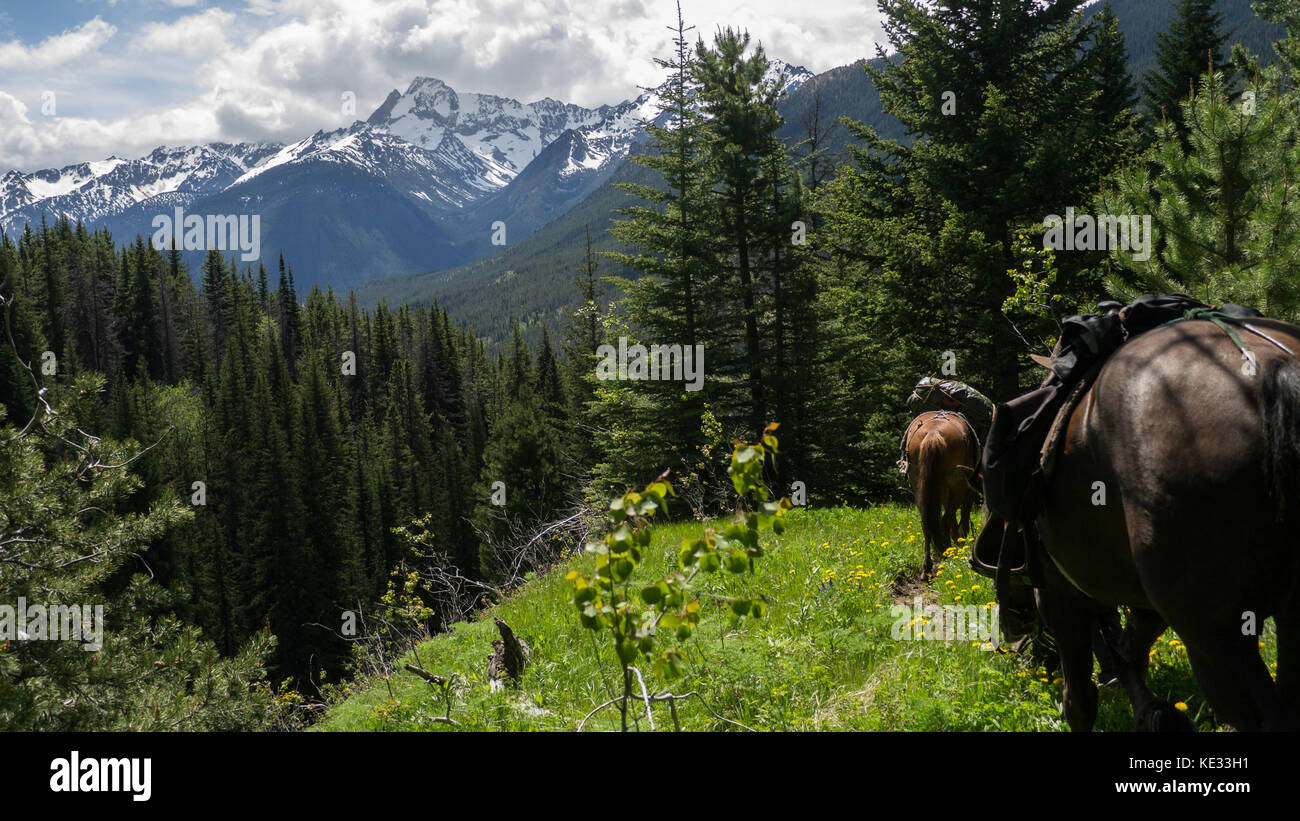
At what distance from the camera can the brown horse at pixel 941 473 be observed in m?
7.99

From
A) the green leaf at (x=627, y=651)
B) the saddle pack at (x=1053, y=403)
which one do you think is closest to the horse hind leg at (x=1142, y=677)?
the saddle pack at (x=1053, y=403)

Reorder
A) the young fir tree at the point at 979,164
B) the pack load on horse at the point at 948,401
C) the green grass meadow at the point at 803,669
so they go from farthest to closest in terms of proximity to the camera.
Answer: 1. the young fir tree at the point at 979,164
2. the pack load on horse at the point at 948,401
3. the green grass meadow at the point at 803,669

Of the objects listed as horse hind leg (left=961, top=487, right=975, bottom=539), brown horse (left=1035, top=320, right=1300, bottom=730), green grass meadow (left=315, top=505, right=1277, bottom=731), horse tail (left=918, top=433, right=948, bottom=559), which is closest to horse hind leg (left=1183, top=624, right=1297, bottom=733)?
brown horse (left=1035, top=320, right=1300, bottom=730)

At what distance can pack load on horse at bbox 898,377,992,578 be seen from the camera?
26.3 feet

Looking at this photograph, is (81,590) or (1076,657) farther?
(81,590)

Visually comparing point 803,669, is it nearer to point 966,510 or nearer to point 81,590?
point 966,510

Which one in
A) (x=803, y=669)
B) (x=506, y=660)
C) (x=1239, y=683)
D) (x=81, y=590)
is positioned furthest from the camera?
(x=81, y=590)

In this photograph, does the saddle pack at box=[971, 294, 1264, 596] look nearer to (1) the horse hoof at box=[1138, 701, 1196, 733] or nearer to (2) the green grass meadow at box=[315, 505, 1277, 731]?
(1) the horse hoof at box=[1138, 701, 1196, 733]

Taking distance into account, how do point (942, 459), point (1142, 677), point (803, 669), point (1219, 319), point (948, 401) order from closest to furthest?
point (1219, 319), point (1142, 677), point (803, 669), point (942, 459), point (948, 401)

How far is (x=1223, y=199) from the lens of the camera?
872 cm

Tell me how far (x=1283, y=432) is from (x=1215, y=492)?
248 millimetres

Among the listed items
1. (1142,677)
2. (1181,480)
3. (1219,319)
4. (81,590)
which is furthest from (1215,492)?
(81,590)

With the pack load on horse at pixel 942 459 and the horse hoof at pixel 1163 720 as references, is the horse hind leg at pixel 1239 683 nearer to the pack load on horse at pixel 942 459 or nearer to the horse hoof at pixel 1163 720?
the horse hoof at pixel 1163 720
